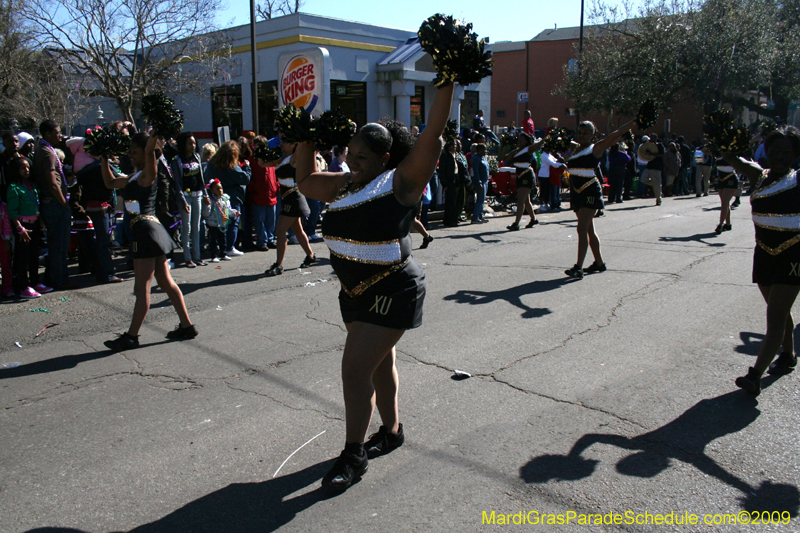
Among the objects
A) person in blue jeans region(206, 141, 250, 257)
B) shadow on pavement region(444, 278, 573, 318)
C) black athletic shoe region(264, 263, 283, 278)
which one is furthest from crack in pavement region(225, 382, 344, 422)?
person in blue jeans region(206, 141, 250, 257)

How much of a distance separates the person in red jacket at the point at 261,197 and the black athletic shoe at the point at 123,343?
202 inches

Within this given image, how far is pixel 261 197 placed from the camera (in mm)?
10492

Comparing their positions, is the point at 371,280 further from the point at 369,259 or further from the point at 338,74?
the point at 338,74

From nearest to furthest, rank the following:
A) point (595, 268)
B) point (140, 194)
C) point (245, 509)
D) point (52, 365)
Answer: point (245, 509) → point (52, 365) → point (140, 194) → point (595, 268)

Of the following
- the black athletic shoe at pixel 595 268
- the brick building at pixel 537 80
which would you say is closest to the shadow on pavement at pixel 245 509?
the black athletic shoe at pixel 595 268

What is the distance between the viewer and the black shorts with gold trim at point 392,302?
3.10 m

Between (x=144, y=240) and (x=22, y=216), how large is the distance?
10.5ft

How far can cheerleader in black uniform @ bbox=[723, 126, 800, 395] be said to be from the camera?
4.24 m

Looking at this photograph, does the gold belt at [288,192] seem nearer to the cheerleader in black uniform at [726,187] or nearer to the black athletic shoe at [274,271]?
the black athletic shoe at [274,271]

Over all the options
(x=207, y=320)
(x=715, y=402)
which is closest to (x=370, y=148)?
(x=715, y=402)

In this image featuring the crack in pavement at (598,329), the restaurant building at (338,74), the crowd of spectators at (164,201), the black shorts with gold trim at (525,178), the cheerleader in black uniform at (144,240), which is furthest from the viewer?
the restaurant building at (338,74)

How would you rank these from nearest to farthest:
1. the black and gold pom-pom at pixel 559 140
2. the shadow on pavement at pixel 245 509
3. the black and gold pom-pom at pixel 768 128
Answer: the shadow on pavement at pixel 245 509 < the black and gold pom-pom at pixel 768 128 < the black and gold pom-pom at pixel 559 140

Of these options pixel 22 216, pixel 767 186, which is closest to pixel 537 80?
pixel 22 216

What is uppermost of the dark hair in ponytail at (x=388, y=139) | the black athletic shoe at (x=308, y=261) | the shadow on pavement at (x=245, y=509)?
the dark hair in ponytail at (x=388, y=139)
